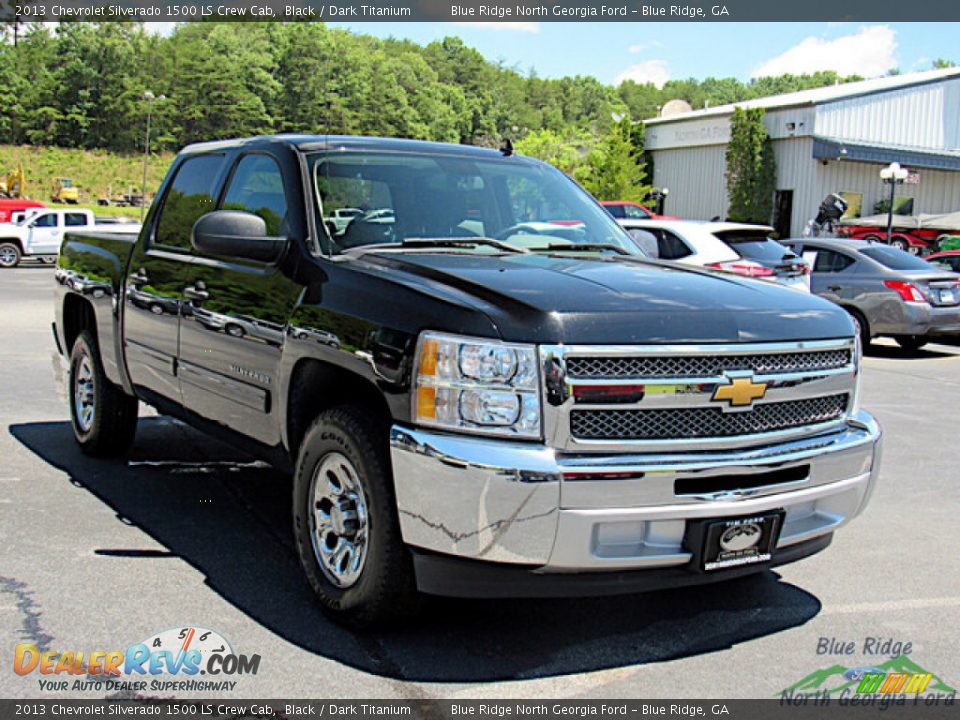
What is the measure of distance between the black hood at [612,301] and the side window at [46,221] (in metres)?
28.5

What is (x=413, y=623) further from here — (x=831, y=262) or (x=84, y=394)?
(x=831, y=262)

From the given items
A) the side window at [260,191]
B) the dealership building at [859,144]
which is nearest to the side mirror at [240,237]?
the side window at [260,191]

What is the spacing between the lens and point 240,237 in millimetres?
4363

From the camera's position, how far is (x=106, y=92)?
124812mm

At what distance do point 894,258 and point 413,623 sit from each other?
12.4m

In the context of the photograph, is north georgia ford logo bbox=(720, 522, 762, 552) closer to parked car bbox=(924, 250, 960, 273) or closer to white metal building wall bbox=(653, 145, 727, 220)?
parked car bbox=(924, 250, 960, 273)

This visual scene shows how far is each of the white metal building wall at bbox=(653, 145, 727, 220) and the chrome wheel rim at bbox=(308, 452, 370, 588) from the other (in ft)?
146

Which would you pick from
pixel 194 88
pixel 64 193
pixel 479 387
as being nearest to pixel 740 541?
pixel 479 387

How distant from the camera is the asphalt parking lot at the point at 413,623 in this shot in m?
3.53

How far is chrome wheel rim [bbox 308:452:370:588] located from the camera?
3.76 metres

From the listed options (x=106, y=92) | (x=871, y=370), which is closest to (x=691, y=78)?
(x=106, y=92)

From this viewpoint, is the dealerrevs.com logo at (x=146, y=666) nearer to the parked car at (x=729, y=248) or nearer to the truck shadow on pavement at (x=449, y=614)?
the truck shadow on pavement at (x=449, y=614)

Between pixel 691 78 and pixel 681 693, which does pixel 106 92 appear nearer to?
pixel 691 78

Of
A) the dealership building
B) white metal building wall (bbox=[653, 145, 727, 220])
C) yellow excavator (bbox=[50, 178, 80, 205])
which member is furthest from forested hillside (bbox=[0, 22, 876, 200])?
the dealership building
